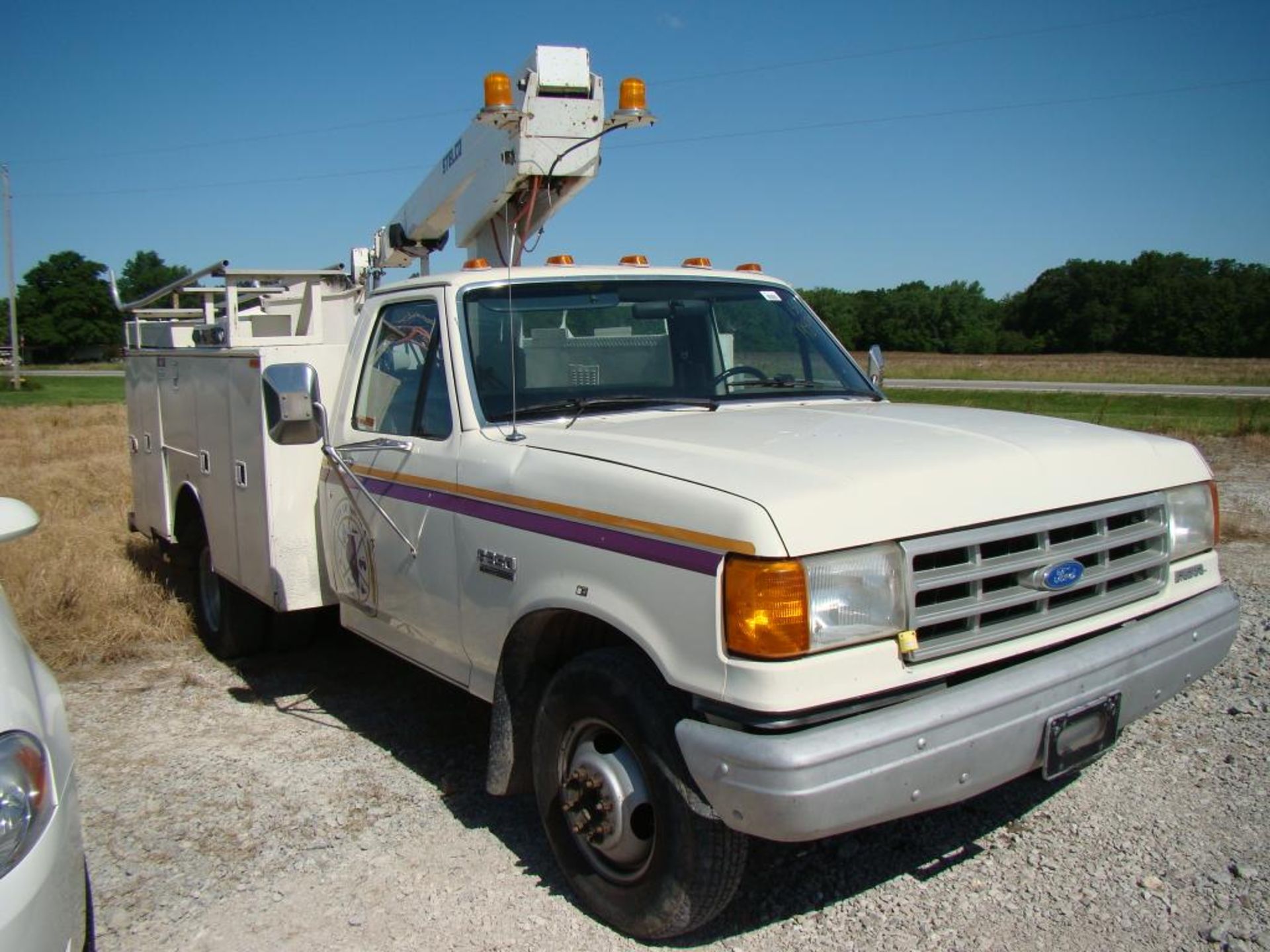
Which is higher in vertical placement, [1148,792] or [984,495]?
[984,495]

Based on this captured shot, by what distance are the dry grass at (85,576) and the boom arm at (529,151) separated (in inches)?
120

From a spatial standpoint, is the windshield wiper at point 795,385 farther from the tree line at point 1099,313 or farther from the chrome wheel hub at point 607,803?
the tree line at point 1099,313

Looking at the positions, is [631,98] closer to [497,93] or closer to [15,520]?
[497,93]

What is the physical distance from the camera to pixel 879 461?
306cm

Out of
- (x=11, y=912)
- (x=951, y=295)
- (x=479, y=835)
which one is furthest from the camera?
(x=951, y=295)

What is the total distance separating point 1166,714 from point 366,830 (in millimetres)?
3485

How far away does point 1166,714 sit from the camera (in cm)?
486

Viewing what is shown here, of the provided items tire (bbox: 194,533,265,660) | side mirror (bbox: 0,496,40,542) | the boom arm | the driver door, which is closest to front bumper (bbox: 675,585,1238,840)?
the driver door

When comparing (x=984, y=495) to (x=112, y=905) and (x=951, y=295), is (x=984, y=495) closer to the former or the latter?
(x=112, y=905)

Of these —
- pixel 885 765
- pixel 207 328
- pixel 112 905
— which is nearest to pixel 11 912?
pixel 112 905

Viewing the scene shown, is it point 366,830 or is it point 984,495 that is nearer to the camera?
point 984,495

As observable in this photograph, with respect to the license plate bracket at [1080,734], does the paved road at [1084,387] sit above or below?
below

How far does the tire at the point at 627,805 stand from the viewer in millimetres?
2949

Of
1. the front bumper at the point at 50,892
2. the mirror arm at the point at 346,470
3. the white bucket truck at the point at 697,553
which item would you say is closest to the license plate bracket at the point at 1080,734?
the white bucket truck at the point at 697,553
